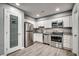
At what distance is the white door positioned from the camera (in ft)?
8.75

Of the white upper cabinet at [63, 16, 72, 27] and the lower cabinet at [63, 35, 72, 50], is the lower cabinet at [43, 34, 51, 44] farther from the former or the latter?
the white upper cabinet at [63, 16, 72, 27]

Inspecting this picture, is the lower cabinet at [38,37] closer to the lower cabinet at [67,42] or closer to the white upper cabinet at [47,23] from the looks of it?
the white upper cabinet at [47,23]

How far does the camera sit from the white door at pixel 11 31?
105 inches


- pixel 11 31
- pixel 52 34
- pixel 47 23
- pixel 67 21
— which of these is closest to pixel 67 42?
pixel 52 34

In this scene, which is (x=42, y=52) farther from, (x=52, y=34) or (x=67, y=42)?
(x=52, y=34)

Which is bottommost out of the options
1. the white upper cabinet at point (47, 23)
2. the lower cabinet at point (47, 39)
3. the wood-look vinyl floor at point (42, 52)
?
the wood-look vinyl floor at point (42, 52)

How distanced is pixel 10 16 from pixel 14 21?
1.14 ft

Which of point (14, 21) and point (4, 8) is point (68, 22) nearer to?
point (14, 21)

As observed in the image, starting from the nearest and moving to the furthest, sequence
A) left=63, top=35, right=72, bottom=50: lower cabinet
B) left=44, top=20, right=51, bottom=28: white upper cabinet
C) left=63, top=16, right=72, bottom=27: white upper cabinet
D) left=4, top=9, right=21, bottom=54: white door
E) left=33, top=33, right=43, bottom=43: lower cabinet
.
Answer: left=4, top=9, right=21, bottom=54: white door < left=63, top=35, right=72, bottom=50: lower cabinet < left=63, top=16, right=72, bottom=27: white upper cabinet < left=44, top=20, right=51, bottom=28: white upper cabinet < left=33, top=33, right=43, bottom=43: lower cabinet

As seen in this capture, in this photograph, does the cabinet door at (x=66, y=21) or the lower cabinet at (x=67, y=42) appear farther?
the cabinet door at (x=66, y=21)

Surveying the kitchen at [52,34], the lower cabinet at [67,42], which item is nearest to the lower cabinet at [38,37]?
the kitchen at [52,34]

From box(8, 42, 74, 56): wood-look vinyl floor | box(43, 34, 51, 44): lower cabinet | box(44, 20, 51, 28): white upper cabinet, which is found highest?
box(44, 20, 51, 28): white upper cabinet

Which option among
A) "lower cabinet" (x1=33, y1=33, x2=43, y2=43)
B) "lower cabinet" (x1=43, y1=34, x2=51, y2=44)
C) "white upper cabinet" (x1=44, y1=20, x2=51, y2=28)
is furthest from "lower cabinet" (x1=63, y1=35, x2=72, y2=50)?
"lower cabinet" (x1=33, y1=33, x2=43, y2=43)

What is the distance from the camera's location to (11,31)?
296cm
